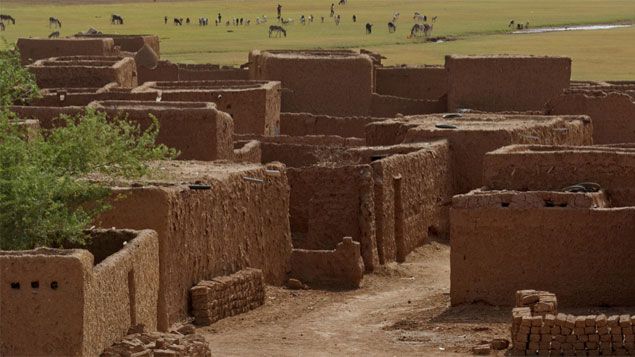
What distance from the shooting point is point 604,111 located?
121 feet

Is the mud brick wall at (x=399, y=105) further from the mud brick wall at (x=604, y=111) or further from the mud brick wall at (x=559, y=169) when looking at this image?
the mud brick wall at (x=559, y=169)

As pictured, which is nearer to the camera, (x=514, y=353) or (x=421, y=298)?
(x=514, y=353)

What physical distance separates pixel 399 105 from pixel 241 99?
19.8 feet

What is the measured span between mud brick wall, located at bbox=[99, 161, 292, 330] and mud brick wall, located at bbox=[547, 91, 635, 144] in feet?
36.1

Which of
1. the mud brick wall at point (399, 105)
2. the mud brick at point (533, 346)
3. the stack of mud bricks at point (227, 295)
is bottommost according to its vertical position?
the mud brick wall at point (399, 105)

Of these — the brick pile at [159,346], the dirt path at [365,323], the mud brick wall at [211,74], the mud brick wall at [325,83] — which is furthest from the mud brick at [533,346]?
the mud brick wall at [211,74]

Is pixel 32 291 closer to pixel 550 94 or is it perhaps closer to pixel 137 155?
pixel 137 155

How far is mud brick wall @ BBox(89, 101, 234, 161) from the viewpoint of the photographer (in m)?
29.4

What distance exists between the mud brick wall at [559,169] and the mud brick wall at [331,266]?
2.28 m

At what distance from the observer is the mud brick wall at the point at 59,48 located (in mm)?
46281

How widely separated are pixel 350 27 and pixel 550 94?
49.9 metres

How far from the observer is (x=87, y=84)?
38.8 metres

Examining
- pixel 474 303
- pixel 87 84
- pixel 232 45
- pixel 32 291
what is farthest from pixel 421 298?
pixel 232 45

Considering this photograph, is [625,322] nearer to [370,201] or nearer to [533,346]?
[533,346]
